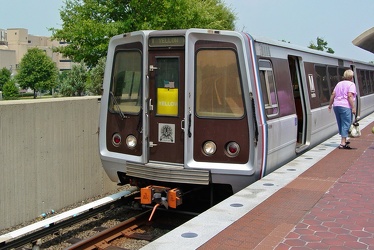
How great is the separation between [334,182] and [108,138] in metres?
3.54

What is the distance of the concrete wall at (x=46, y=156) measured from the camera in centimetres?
704

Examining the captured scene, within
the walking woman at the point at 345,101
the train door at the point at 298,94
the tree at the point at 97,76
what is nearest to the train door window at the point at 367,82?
the train door at the point at 298,94

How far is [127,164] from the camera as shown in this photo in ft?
22.9

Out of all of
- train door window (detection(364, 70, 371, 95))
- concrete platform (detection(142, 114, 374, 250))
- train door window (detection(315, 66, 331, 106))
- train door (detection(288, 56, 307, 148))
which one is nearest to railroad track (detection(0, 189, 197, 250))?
concrete platform (detection(142, 114, 374, 250))

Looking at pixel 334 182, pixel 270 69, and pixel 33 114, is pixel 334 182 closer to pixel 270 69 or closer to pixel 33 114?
pixel 270 69

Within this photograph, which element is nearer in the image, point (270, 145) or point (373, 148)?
point (270, 145)

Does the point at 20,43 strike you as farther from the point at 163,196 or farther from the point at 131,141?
the point at 163,196

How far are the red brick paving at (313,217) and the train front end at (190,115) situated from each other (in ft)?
2.81

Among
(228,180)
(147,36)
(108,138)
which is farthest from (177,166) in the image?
(147,36)

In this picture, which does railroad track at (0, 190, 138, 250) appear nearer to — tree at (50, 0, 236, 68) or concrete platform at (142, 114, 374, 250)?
concrete platform at (142, 114, 374, 250)

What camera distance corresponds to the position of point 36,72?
84.8 meters

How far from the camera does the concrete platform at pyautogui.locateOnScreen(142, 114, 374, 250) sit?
4.47m

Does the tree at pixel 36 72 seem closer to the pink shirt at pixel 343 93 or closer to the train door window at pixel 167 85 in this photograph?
the pink shirt at pixel 343 93

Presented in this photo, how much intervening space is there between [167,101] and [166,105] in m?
0.06
